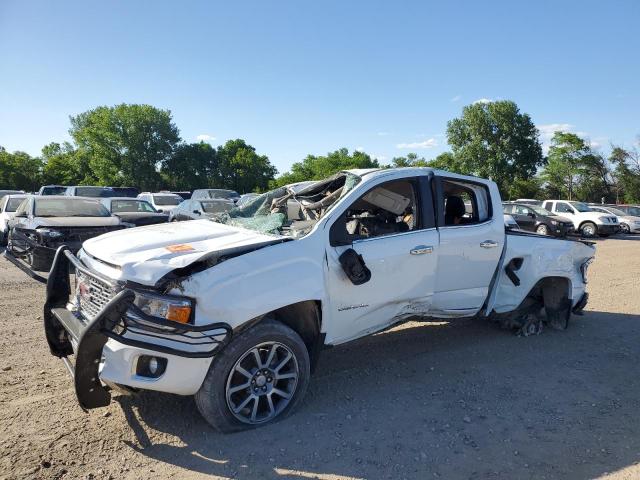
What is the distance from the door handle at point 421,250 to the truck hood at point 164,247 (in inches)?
50.7

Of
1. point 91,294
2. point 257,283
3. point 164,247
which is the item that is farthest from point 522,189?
point 91,294

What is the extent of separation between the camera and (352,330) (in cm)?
405

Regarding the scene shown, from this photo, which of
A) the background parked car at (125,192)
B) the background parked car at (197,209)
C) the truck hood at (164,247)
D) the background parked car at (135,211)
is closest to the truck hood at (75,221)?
the background parked car at (135,211)

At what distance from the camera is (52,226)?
8250 mm

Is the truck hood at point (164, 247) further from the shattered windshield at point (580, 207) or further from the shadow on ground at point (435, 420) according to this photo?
the shattered windshield at point (580, 207)

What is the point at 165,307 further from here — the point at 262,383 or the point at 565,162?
the point at 565,162

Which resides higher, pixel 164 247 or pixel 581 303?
pixel 164 247

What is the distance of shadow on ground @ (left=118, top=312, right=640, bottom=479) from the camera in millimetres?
3051

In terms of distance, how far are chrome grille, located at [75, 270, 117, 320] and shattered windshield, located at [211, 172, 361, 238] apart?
4.28 ft

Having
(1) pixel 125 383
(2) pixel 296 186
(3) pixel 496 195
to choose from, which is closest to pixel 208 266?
(1) pixel 125 383

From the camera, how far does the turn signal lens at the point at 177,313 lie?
120 inches

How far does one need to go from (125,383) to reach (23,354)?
244 centimetres

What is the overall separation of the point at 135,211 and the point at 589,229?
20355mm

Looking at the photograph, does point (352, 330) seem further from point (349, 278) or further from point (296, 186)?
point (296, 186)
